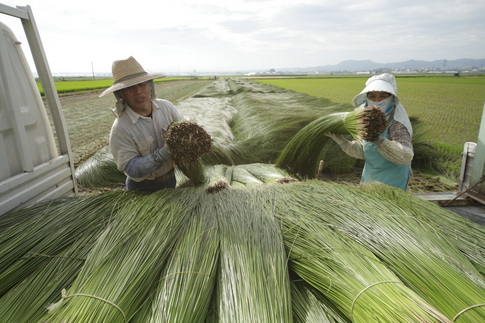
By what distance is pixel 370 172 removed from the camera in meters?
2.23

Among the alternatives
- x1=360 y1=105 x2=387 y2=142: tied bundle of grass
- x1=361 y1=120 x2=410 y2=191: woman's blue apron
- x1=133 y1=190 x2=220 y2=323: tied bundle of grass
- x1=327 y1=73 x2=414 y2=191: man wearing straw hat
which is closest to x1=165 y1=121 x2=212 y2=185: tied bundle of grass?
x1=133 y1=190 x2=220 y2=323: tied bundle of grass

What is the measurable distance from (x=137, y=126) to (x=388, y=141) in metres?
1.81

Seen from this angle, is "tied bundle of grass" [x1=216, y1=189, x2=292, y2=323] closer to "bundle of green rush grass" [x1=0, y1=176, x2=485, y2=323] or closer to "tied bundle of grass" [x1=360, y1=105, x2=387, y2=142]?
"bundle of green rush grass" [x1=0, y1=176, x2=485, y2=323]

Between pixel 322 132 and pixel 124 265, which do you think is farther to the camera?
pixel 322 132

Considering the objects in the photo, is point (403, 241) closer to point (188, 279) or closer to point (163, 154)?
point (188, 279)

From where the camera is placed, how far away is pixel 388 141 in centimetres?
178

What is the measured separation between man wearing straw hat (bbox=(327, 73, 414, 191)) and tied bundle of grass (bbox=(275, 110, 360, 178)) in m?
0.15

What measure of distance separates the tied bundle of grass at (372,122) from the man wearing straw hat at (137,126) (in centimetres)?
133

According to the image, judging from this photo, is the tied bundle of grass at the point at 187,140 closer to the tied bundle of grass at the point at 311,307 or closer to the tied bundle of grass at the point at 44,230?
the tied bundle of grass at the point at 44,230

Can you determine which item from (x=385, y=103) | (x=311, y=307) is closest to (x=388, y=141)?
(x=385, y=103)

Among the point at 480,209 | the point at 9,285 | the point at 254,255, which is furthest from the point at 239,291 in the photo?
the point at 480,209

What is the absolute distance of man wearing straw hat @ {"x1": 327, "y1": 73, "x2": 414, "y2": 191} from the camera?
1.82 metres

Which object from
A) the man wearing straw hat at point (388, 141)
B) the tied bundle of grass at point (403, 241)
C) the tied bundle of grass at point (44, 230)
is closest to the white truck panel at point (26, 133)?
the tied bundle of grass at point (44, 230)

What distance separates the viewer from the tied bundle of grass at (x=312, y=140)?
202 cm
